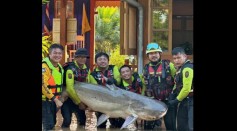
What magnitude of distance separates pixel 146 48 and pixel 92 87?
94 cm

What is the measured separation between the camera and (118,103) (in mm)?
8781

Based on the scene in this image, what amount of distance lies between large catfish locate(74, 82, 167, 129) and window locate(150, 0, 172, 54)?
959 mm

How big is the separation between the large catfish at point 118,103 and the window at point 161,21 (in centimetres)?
96

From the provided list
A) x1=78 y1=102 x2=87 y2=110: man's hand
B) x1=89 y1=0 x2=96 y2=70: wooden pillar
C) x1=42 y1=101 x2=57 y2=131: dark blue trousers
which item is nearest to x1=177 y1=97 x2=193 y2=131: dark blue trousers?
x1=78 y1=102 x2=87 y2=110: man's hand

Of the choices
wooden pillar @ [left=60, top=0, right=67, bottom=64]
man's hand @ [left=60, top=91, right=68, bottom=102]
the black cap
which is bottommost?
man's hand @ [left=60, top=91, right=68, bottom=102]

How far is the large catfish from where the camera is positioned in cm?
873

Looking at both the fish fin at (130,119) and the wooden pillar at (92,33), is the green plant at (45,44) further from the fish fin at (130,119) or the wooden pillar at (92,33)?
the fish fin at (130,119)

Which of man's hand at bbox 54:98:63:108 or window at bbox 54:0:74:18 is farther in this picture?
window at bbox 54:0:74:18

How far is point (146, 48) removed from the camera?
9.24m

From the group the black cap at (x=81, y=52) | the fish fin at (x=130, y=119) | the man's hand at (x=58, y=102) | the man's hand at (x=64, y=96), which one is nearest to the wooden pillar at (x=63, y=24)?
the black cap at (x=81, y=52)

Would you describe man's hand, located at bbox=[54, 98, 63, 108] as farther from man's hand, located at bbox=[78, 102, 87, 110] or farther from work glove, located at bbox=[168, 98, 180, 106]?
work glove, located at bbox=[168, 98, 180, 106]

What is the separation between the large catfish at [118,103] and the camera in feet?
28.6

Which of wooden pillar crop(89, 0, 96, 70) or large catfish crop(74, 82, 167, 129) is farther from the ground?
wooden pillar crop(89, 0, 96, 70)
